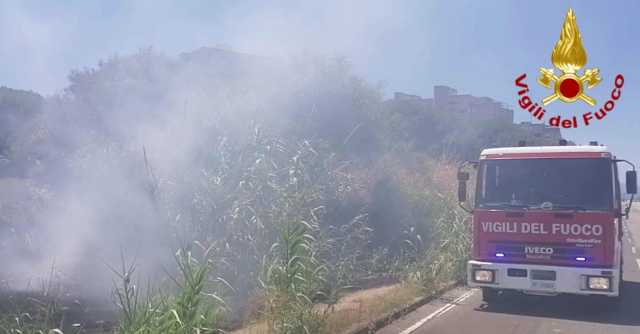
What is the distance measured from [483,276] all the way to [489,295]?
0.81 metres

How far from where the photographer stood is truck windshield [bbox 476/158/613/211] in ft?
24.8

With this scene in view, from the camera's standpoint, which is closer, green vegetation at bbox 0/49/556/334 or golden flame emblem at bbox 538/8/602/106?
green vegetation at bbox 0/49/556/334

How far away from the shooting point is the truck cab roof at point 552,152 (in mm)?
7711

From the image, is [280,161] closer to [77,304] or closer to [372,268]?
[372,268]

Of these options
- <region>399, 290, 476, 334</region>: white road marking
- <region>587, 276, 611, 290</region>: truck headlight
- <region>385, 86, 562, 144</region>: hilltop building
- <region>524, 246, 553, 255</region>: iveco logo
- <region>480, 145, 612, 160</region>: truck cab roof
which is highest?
<region>385, 86, 562, 144</region>: hilltop building

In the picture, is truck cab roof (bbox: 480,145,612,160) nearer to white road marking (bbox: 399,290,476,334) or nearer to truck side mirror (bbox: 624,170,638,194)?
truck side mirror (bbox: 624,170,638,194)

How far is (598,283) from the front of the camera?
7.27 m

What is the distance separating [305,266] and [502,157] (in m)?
3.49

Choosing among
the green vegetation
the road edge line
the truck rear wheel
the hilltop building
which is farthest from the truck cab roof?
the hilltop building

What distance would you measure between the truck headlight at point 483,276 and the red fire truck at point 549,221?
0.04ft

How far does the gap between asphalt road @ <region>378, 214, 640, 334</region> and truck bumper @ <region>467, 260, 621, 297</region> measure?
397mm

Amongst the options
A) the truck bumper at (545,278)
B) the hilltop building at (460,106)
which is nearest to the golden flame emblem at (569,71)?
the truck bumper at (545,278)

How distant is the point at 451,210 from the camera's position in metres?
12.4

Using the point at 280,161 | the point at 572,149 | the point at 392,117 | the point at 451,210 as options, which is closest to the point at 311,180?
the point at 280,161
